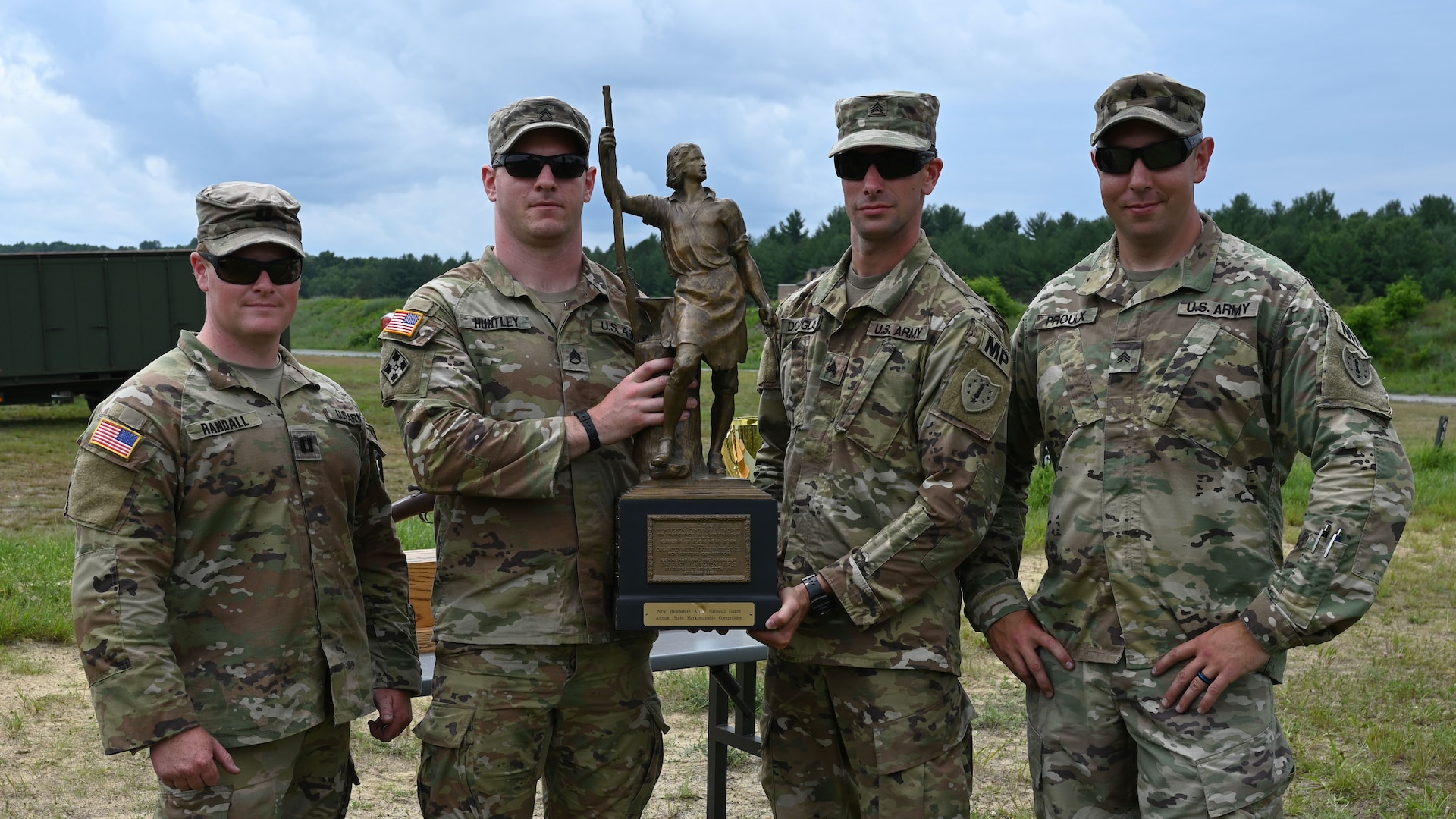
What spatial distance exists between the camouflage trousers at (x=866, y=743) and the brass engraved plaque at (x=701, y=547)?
1.52 ft

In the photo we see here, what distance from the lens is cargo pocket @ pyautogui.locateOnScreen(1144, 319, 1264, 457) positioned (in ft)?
10.7

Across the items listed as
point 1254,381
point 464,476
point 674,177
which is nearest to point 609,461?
point 464,476

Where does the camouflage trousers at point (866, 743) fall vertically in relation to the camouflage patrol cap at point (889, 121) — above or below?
below

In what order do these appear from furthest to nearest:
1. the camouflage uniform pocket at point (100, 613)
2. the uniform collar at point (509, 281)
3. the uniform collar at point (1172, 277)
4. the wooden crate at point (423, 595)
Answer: the wooden crate at point (423, 595)
the uniform collar at point (509, 281)
the uniform collar at point (1172, 277)
the camouflage uniform pocket at point (100, 613)

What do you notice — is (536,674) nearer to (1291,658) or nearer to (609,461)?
(609,461)

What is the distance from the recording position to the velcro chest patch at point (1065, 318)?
3508 mm

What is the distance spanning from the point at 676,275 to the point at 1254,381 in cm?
173

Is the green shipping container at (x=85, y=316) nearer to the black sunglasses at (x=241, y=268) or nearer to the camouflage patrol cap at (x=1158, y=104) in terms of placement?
the black sunglasses at (x=241, y=268)

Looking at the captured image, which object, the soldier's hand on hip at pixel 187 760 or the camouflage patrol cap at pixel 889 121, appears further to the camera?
the camouflage patrol cap at pixel 889 121

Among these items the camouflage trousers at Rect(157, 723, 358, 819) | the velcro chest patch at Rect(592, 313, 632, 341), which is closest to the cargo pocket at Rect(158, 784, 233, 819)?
the camouflage trousers at Rect(157, 723, 358, 819)

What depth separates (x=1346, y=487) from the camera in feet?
10.1

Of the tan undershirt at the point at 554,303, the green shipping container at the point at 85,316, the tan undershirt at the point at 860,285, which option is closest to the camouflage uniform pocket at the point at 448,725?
the tan undershirt at the point at 554,303

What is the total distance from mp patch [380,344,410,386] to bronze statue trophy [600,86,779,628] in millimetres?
715

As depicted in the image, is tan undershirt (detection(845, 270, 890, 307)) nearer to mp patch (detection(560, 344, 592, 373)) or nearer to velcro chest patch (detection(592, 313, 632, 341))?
velcro chest patch (detection(592, 313, 632, 341))
